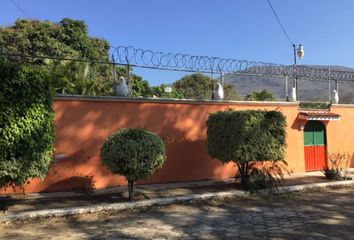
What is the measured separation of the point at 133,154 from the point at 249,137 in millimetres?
3670

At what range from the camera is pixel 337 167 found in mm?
16875

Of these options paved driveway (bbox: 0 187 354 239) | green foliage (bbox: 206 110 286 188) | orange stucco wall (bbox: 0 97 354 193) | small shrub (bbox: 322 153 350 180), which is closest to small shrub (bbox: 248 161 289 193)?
green foliage (bbox: 206 110 286 188)

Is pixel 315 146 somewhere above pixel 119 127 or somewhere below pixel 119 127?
below

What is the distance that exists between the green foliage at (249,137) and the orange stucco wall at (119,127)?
172cm

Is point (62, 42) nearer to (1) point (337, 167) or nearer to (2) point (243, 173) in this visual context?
(1) point (337, 167)

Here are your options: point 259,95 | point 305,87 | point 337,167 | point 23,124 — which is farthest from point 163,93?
point 23,124

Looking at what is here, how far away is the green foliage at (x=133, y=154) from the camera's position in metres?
10.8

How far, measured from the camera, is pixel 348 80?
66.8 feet

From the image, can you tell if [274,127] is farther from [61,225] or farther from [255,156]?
[61,225]

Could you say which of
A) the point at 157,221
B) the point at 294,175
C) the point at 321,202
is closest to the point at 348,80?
the point at 294,175

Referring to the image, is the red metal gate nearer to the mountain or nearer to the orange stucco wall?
the orange stucco wall

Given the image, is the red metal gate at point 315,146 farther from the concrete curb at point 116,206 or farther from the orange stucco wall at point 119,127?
the concrete curb at point 116,206

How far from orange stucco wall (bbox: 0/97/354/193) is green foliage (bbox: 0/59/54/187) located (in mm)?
2871

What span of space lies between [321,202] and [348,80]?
413 inches
